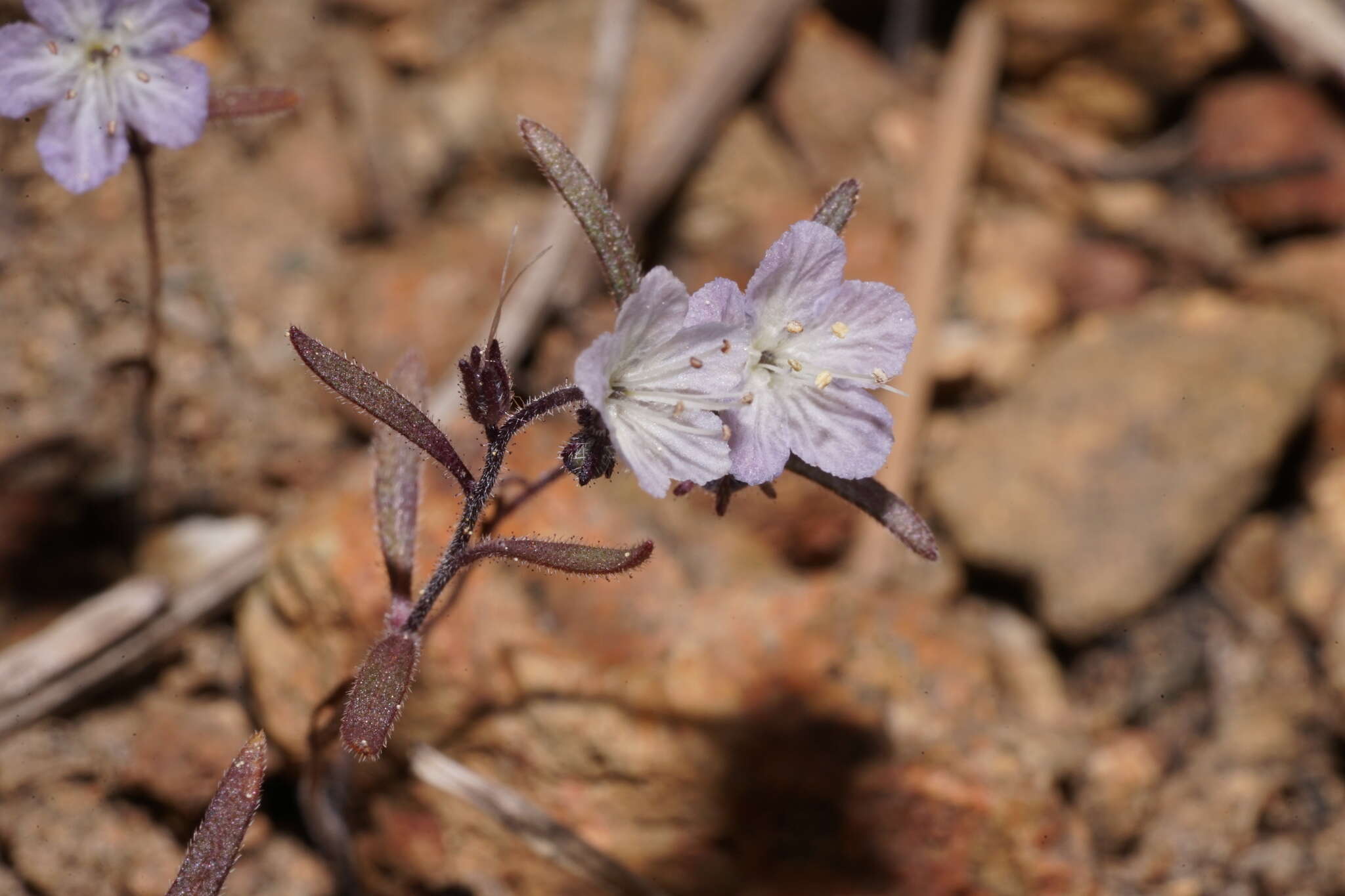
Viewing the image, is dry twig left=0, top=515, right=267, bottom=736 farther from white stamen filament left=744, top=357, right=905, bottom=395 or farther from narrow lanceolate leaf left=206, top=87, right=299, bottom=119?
white stamen filament left=744, top=357, right=905, bottom=395

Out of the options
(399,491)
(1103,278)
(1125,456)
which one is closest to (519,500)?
(399,491)

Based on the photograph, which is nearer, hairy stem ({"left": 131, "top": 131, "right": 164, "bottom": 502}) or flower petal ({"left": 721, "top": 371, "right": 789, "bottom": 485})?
flower petal ({"left": 721, "top": 371, "right": 789, "bottom": 485})

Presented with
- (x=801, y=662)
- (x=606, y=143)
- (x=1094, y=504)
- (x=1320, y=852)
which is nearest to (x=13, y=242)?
(x=606, y=143)

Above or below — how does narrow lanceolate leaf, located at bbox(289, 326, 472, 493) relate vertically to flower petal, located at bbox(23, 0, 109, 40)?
below

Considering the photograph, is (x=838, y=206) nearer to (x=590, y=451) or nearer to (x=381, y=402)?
(x=590, y=451)

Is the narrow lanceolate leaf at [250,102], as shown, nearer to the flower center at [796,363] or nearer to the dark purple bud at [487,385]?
the dark purple bud at [487,385]

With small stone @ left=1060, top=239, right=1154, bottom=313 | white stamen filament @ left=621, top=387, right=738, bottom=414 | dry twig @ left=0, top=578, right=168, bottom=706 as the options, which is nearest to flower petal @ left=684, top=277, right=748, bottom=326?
white stamen filament @ left=621, top=387, right=738, bottom=414

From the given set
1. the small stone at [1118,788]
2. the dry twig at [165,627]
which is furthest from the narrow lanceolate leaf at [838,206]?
the dry twig at [165,627]
